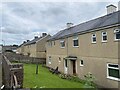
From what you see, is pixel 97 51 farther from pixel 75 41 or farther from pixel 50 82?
pixel 50 82

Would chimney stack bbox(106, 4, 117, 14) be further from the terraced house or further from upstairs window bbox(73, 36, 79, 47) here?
upstairs window bbox(73, 36, 79, 47)

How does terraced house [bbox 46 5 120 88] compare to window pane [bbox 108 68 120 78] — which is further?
Answer: terraced house [bbox 46 5 120 88]

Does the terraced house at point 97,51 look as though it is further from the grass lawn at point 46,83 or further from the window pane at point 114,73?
the grass lawn at point 46,83

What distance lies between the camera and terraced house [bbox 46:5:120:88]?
16703mm

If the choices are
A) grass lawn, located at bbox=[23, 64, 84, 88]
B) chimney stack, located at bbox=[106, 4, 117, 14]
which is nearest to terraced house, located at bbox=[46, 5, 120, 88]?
chimney stack, located at bbox=[106, 4, 117, 14]

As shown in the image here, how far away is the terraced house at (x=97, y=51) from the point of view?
16703 millimetres

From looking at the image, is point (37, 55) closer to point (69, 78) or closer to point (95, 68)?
point (69, 78)

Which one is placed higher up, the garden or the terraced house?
Result: the terraced house

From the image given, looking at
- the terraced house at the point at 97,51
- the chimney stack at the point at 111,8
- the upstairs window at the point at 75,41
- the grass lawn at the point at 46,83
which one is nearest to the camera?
the grass lawn at the point at 46,83

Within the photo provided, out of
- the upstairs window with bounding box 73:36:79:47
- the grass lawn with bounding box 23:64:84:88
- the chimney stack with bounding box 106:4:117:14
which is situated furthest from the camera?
the upstairs window with bounding box 73:36:79:47

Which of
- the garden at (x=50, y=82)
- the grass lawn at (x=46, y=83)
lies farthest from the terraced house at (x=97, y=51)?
the grass lawn at (x=46, y=83)

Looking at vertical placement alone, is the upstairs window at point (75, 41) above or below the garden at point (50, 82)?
above

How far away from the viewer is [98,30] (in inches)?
749

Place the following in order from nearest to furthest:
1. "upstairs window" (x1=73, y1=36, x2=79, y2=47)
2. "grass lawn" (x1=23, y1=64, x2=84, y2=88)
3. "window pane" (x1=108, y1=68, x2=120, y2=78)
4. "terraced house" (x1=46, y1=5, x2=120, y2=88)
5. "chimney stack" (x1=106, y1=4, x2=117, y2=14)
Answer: "grass lawn" (x1=23, y1=64, x2=84, y2=88), "window pane" (x1=108, y1=68, x2=120, y2=78), "terraced house" (x1=46, y1=5, x2=120, y2=88), "chimney stack" (x1=106, y1=4, x2=117, y2=14), "upstairs window" (x1=73, y1=36, x2=79, y2=47)
